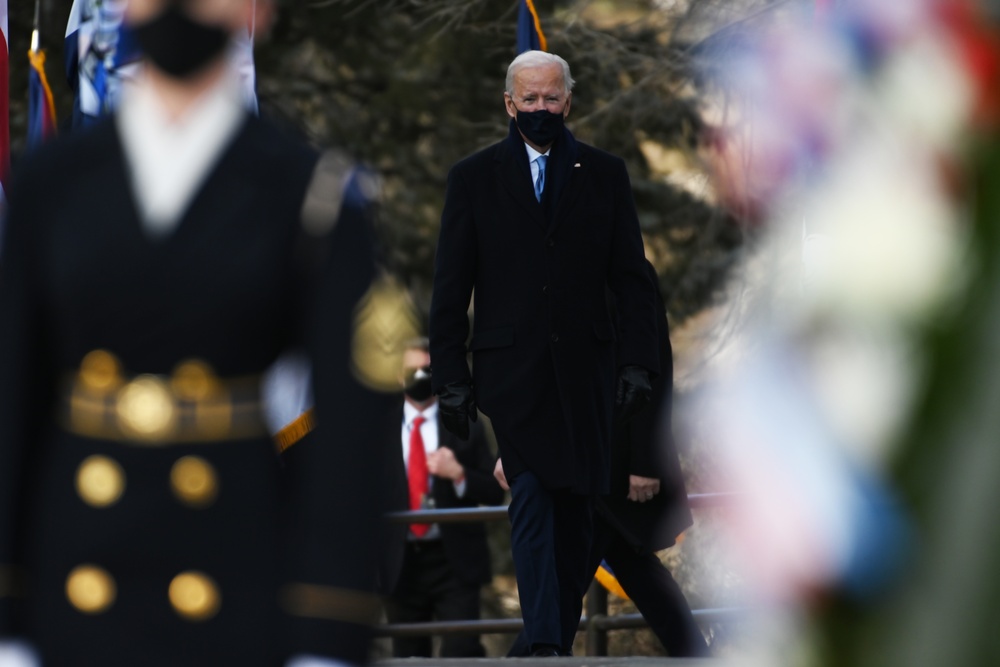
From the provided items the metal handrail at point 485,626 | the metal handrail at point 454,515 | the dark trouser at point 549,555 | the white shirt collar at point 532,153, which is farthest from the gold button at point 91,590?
the metal handrail at point 454,515

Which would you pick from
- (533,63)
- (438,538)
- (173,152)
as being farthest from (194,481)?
(438,538)

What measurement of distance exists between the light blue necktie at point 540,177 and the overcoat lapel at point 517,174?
0.04m

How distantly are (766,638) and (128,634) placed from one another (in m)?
1.69

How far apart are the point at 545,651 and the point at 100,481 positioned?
16.9ft

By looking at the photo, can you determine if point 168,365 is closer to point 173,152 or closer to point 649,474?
point 173,152

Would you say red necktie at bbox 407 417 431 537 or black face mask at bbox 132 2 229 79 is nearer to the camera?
black face mask at bbox 132 2 229 79

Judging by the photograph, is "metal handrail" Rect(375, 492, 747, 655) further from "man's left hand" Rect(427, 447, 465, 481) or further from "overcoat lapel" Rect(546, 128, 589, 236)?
"overcoat lapel" Rect(546, 128, 589, 236)

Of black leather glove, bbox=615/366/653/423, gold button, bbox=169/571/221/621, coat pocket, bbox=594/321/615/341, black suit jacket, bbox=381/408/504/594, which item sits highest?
gold button, bbox=169/571/221/621

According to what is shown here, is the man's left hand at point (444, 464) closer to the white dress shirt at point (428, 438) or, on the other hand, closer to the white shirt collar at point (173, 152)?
the white dress shirt at point (428, 438)

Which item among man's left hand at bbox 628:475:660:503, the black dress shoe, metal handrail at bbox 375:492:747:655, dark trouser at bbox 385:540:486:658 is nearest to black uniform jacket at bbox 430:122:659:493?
man's left hand at bbox 628:475:660:503

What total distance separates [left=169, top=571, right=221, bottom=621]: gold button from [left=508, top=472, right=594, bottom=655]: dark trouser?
4.83m

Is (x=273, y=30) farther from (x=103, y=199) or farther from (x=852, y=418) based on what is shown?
(x=852, y=418)

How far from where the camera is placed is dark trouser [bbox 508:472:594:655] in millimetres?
7176

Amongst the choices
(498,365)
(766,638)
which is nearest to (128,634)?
(766,638)
